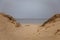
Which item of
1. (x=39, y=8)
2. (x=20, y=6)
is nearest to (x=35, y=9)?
(x=39, y=8)

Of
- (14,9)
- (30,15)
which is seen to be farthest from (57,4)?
(14,9)

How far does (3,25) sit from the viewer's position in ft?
3.78

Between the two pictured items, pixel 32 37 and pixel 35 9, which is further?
pixel 35 9

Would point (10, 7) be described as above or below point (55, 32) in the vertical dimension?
above

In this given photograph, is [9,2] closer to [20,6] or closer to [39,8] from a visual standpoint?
[20,6]

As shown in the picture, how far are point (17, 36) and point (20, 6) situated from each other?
65.0 inches

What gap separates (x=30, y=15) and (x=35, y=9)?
152 millimetres

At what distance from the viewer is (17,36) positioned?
109 cm

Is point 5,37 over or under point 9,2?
under

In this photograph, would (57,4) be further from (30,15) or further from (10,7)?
(10,7)

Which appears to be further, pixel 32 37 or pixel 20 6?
pixel 20 6

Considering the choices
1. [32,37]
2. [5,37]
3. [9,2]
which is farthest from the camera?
[9,2]

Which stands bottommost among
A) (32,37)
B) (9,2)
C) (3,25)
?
(32,37)

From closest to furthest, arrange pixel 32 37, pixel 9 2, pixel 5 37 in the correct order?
pixel 5 37, pixel 32 37, pixel 9 2
